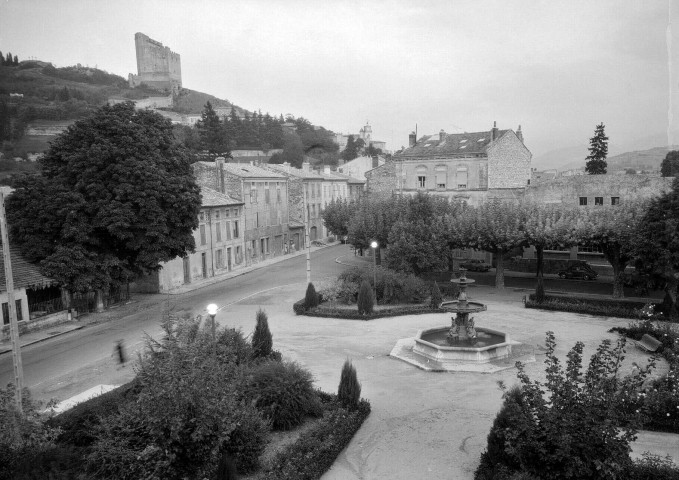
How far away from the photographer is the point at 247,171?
5291cm

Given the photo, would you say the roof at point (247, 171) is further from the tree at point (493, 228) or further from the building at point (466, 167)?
the tree at point (493, 228)

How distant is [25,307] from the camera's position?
87.2 feet

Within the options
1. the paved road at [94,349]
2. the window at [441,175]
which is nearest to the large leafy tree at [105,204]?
the paved road at [94,349]

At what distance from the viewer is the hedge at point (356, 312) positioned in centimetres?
2836

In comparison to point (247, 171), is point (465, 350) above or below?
below

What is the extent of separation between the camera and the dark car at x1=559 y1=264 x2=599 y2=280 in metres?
39.4

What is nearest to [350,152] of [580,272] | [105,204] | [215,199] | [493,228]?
[215,199]

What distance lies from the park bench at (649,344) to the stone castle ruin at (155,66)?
17578cm

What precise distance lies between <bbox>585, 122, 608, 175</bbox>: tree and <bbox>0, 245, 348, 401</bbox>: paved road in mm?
40014

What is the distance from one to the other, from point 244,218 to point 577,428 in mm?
42944

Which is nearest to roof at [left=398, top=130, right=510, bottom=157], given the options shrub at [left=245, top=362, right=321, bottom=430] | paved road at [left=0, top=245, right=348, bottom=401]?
paved road at [left=0, top=245, right=348, bottom=401]

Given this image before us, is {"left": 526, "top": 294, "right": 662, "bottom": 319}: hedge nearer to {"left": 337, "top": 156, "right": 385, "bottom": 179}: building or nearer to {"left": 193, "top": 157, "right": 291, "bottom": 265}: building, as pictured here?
{"left": 193, "top": 157, "right": 291, "bottom": 265}: building

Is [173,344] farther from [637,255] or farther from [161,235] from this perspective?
[637,255]

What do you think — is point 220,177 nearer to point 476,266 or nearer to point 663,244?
point 476,266
